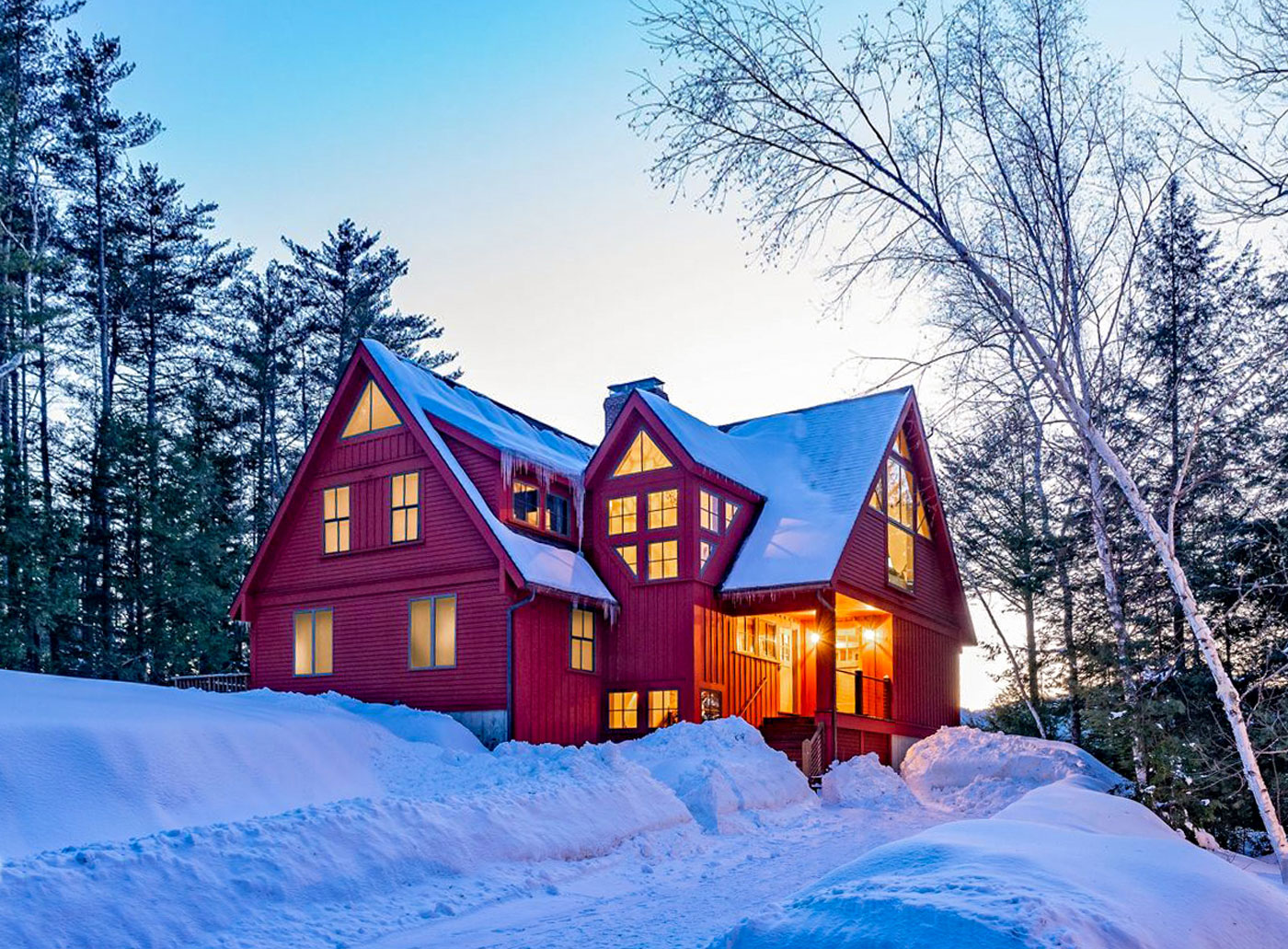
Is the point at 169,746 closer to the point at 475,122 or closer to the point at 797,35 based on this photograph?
the point at 797,35

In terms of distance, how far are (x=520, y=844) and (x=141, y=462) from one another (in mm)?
24732

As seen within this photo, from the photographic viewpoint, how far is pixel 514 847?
10.8 metres

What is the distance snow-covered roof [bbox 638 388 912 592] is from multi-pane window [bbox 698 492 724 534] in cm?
61

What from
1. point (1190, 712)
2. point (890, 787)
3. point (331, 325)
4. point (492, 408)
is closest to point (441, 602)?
point (492, 408)

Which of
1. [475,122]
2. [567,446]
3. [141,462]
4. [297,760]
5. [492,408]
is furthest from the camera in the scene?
[141,462]

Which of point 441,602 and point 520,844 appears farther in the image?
point 441,602

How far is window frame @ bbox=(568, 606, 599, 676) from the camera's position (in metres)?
20.8

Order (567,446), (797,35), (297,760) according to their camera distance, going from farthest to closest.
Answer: (567,446) → (297,760) → (797,35)

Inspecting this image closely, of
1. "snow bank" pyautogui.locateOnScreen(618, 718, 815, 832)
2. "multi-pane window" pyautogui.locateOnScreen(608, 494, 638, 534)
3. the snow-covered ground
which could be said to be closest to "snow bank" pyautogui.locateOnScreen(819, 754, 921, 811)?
the snow-covered ground

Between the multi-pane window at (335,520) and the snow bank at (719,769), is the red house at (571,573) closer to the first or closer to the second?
the multi-pane window at (335,520)

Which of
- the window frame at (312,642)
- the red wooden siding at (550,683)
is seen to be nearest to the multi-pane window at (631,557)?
the red wooden siding at (550,683)

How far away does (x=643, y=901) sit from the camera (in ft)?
29.8

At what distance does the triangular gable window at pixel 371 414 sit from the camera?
71.6 ft

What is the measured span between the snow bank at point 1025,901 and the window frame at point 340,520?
17312mm
